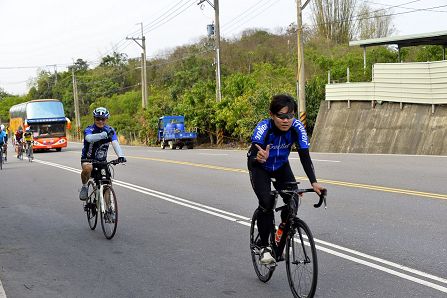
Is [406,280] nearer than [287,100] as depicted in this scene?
No

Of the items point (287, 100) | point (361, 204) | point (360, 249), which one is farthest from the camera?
point (361, 204)

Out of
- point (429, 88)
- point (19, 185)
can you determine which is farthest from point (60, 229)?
point (429, 88)

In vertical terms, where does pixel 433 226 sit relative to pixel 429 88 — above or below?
below

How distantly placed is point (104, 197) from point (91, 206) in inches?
25.7

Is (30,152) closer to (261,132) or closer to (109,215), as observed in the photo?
(109,215)

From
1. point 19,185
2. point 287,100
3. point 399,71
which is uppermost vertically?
point 399,71

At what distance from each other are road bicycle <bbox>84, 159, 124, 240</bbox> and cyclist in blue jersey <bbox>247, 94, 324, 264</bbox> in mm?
3615

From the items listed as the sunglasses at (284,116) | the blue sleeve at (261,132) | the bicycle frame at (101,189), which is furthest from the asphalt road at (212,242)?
the sunglasses at (284,116)

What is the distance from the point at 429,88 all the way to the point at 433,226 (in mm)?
17485

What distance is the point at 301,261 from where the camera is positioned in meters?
5.37

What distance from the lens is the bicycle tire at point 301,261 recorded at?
5.18 m

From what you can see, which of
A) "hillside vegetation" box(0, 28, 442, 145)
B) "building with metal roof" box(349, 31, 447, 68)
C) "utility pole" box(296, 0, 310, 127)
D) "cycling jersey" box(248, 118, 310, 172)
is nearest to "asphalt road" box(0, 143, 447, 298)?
"cycling jersey" box(248, 118, 310, 172)

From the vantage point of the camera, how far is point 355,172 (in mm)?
15641

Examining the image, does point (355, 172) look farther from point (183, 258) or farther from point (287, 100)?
point (287, 100)
